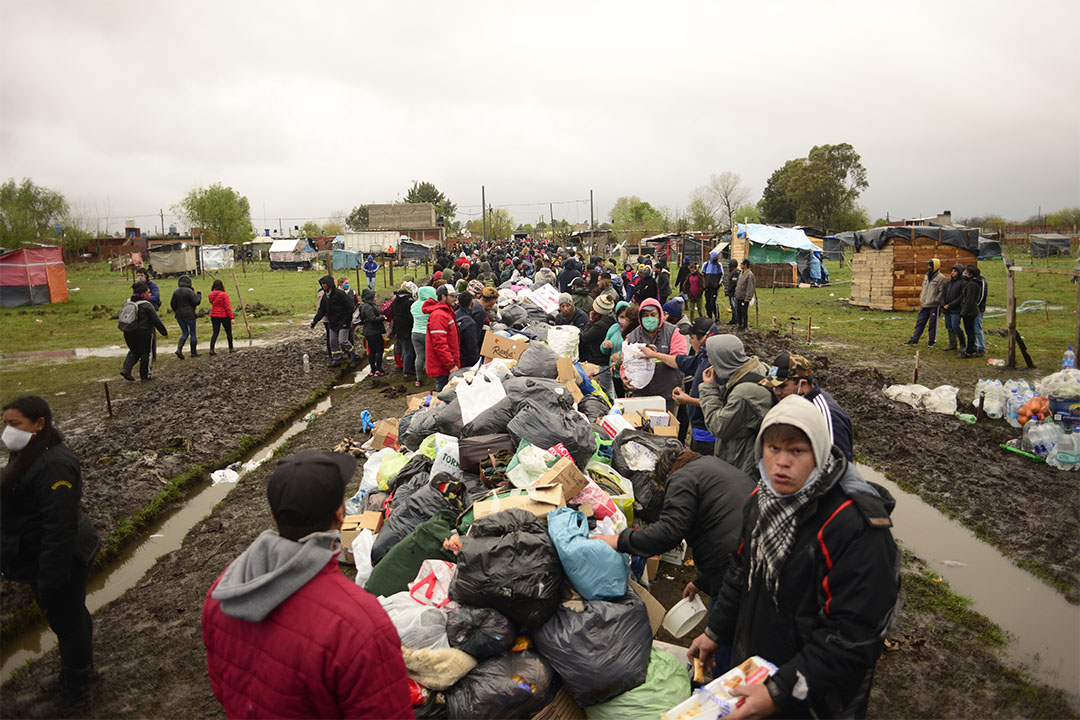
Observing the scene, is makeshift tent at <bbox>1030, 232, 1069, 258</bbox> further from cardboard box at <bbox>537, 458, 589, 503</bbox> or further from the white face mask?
the white face mask

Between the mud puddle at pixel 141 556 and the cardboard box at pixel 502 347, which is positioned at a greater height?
the cardboard box at pixel 502 347

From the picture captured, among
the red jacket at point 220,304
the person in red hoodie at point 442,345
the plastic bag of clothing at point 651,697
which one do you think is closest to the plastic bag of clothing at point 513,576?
the plastic bag of clothing at point 651,697

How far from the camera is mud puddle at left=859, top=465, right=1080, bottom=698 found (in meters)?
3.57

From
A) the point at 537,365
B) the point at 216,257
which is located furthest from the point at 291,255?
the point at 537,365

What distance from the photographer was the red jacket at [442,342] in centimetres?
780

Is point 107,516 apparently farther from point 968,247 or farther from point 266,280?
point 266,280

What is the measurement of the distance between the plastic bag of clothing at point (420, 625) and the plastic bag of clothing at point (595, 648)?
1.51 feet

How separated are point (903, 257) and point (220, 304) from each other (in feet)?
56.9

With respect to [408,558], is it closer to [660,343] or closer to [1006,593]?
[660,343]

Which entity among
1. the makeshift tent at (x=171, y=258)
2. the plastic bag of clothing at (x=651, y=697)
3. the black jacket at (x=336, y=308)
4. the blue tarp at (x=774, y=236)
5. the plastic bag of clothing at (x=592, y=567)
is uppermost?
the makeshift tent at (x=171, y=258)

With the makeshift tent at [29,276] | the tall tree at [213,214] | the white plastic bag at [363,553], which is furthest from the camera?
the tall tree at [213,214]

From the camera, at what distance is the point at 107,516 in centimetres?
575

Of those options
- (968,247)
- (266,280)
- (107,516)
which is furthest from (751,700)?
(266,280)

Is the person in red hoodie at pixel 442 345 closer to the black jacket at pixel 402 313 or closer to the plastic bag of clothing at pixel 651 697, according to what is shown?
the black jacket at pixel 402 313
